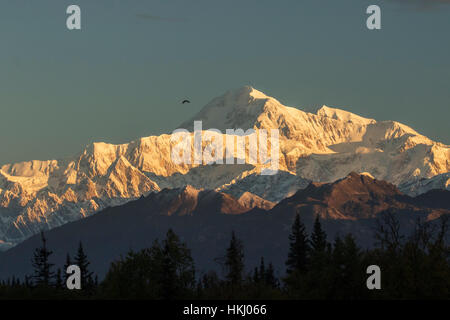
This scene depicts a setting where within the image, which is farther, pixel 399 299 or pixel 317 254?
pixel 317 254

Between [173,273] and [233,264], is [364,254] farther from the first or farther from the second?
[233,264]

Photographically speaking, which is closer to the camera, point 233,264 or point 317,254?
point 317,254

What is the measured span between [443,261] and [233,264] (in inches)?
2273

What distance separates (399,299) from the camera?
14200 cm
